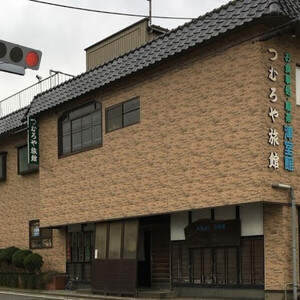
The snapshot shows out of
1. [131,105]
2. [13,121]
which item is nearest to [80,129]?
[131,105]

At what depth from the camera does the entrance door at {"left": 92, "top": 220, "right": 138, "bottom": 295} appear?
22.4m

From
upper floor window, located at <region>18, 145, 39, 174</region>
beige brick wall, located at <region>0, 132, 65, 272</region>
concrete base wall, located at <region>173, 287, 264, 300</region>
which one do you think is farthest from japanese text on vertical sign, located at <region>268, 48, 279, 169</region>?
upper floor window, located at <region>18, 145, 39, 174</region>

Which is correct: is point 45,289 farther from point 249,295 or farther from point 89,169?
point 249,295

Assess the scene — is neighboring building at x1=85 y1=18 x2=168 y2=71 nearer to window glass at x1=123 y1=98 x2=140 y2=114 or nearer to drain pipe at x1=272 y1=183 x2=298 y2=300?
window glass at x1=123 y1=98 x2=140 y2=114

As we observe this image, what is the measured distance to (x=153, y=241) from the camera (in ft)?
78.9

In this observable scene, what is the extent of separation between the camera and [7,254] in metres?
29.6

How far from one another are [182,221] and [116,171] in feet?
11.6

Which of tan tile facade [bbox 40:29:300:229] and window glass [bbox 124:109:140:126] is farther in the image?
window glass [bbox 124:109:140:126]

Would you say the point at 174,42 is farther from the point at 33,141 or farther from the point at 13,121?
the point at 13,121

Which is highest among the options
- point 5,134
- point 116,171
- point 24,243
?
point 5,134

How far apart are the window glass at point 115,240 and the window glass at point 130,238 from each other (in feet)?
1.30

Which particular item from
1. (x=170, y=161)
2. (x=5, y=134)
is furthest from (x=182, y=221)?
(x=5, y=134)

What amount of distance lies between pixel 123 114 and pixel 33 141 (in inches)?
267

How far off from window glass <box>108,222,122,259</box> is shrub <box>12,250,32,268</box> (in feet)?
21.4
